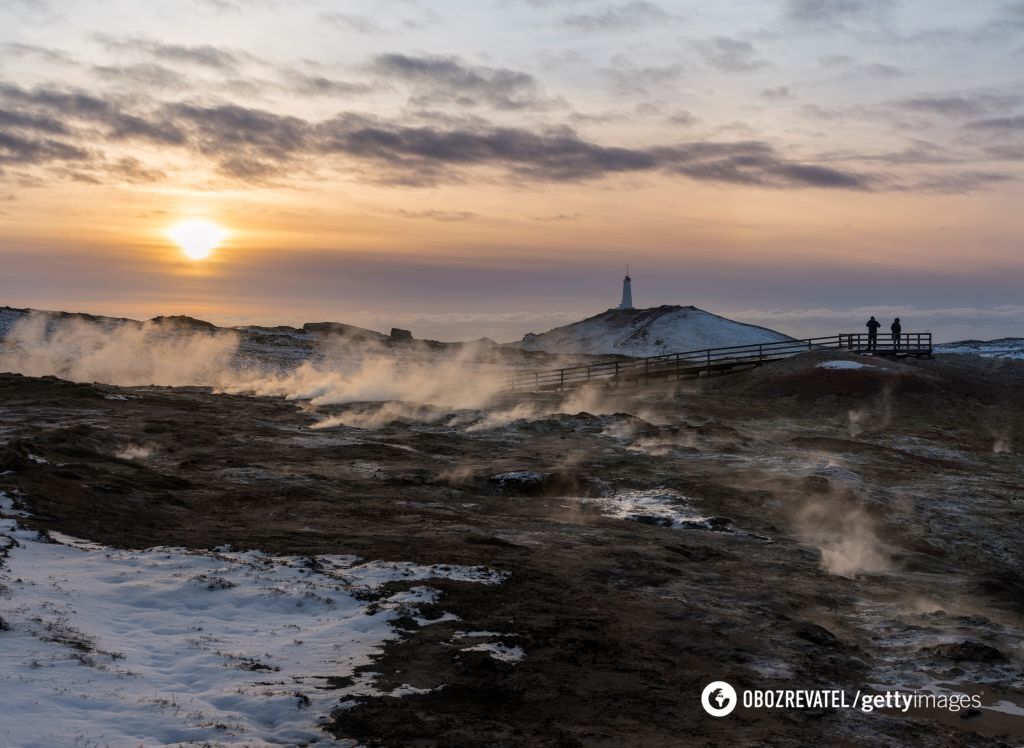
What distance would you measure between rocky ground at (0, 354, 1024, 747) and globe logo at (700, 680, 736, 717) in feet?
0.46

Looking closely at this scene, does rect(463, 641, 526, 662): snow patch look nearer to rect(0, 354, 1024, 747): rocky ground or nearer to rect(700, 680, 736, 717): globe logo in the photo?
rect(0, 354, 1024, 747): rocky ground

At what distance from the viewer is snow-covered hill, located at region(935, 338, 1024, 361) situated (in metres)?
68.7

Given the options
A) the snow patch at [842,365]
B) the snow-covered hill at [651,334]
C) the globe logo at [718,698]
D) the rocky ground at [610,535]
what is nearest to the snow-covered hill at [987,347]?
the snow-covered hill at [651,334]

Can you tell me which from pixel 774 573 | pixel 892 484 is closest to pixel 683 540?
pixel 774 573

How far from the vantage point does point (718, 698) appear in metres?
10.7

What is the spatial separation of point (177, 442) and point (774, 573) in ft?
64.8

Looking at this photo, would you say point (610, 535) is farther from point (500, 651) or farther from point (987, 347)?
point (987, 347)

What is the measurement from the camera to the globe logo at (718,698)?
1037cm

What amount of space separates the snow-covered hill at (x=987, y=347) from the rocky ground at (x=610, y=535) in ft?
105

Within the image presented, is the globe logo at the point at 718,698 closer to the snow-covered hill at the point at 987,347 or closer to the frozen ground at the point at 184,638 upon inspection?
the frozen ground at the point at 184,638

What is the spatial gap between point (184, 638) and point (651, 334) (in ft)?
254

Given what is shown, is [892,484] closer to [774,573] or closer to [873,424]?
[774,573]

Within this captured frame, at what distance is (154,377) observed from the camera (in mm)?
61531

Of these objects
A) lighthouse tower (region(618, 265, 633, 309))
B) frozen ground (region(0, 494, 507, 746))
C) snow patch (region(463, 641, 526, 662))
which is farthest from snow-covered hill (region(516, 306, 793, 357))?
snow patch (region(463, 641, 526, 662))
